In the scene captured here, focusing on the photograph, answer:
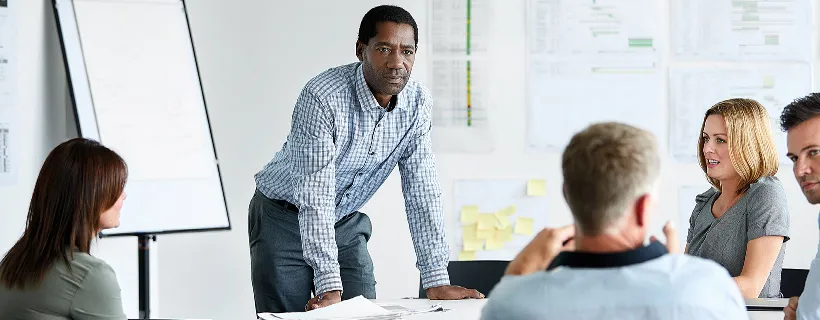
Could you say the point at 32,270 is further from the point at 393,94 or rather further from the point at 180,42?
the point at 180,42

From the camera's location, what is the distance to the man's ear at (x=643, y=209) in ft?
4.09

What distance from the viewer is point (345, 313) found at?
7.04 feet

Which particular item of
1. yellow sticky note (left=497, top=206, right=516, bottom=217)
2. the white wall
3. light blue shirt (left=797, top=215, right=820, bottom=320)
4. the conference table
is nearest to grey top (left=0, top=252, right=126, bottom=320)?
the conference table

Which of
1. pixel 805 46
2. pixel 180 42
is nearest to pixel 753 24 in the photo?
pixel 805 46

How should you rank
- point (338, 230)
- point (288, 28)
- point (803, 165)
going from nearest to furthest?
point (803, 165)
point (338, 230)
point (288, 28)

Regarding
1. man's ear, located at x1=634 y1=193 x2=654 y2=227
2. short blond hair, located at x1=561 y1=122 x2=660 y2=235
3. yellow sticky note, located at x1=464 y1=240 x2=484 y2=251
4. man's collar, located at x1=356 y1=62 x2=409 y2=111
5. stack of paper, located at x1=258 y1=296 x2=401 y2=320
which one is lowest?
yellow sticky note, located at x1=464 y1=240 x2=484 y2=251

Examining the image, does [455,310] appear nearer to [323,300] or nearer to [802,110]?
[323,300]

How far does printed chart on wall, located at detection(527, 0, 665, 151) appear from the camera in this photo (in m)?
4.01

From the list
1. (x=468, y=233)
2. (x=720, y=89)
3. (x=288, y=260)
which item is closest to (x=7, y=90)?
(x=288, y=260)

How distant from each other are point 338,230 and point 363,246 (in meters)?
0.12

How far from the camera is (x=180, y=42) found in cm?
364

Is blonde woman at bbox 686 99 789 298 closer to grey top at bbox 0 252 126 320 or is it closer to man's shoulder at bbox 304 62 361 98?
man's shoulder at bbox 304 62 361 98

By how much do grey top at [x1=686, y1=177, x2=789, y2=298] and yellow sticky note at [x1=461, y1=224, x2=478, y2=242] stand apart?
56.0 inches

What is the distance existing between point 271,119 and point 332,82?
52.3 inches
